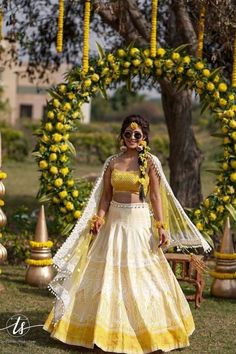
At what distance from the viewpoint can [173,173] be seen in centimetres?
1170

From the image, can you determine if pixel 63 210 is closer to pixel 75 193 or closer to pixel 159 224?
pixel 75 193

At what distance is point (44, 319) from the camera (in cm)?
702

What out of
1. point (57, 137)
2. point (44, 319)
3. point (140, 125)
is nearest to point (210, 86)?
point (57, 137)

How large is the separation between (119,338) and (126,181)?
1.21 m

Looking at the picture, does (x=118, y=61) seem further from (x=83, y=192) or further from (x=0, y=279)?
(x=0, y=279)

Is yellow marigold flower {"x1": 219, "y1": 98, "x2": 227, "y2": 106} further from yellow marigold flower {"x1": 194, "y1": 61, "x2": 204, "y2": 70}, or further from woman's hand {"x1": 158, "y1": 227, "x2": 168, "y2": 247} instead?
woman's hand {"x1": 158, "y1": 227, "x2": 168, "y2": 247}

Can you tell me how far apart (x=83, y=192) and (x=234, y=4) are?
3.01 m

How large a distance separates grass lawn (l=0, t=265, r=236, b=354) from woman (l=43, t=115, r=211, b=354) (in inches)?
6.0

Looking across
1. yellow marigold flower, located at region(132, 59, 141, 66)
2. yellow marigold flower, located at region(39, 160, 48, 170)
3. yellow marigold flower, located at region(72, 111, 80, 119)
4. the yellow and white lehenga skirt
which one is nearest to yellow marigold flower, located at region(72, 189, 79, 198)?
yellow marigold flower, located at region(39, 160, 48, 170)

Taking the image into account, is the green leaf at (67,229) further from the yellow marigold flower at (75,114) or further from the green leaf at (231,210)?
the green leaf at (231,210)

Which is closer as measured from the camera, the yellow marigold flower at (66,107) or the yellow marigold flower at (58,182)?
the yellow marigold flower at (58,182)

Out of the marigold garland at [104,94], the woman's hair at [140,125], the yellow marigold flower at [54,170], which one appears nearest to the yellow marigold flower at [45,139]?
the marigold garland at [104,94]

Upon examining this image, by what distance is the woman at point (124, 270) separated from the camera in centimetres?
593

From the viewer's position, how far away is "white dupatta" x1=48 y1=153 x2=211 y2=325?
617cm
